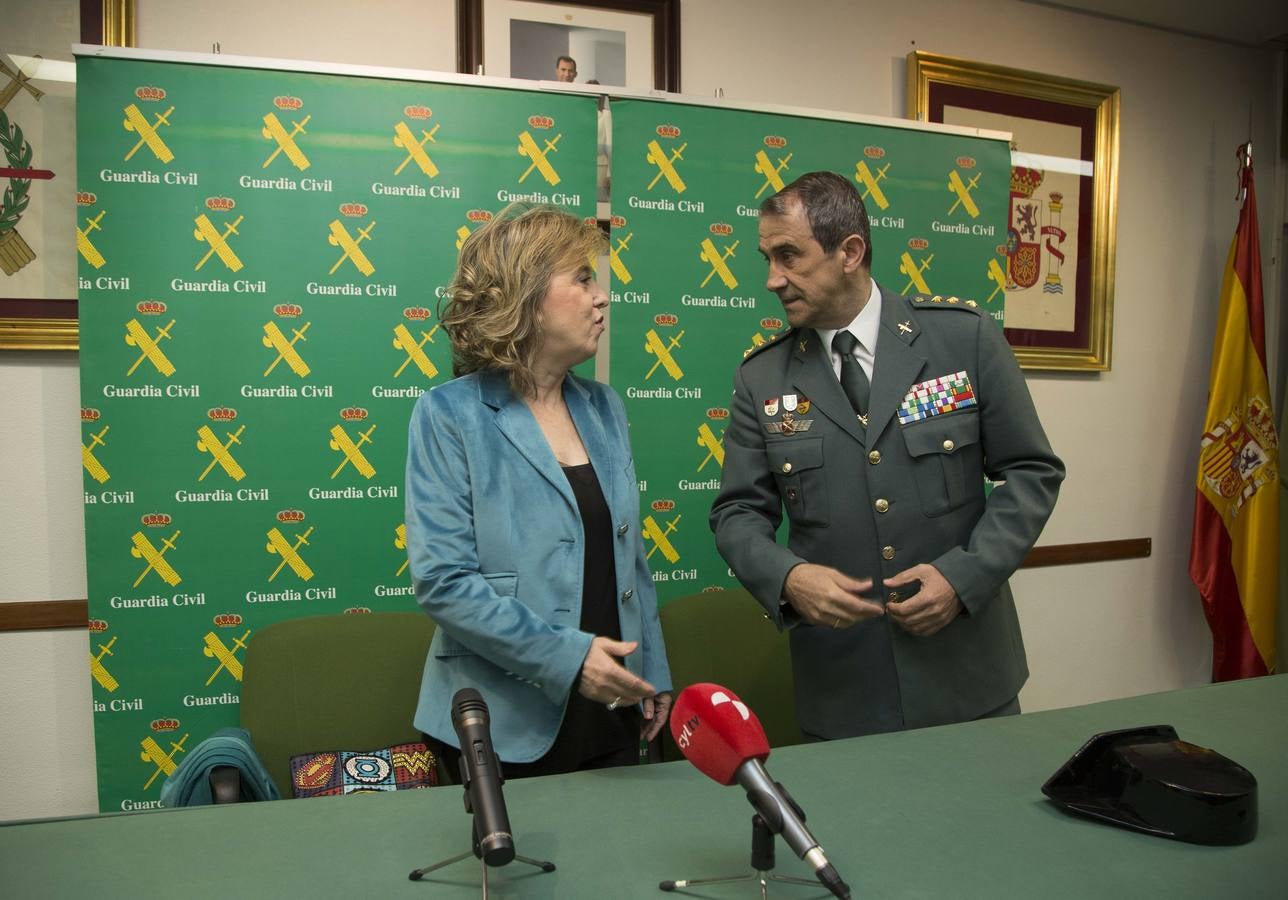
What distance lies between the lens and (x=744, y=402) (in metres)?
2.11

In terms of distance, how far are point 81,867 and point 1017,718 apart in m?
1.51

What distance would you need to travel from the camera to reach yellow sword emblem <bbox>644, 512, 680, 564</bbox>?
2.90m

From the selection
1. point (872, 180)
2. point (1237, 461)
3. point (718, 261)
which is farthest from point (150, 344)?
point (1237, 461)

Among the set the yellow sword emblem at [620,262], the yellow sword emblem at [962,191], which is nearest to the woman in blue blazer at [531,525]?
the yellow sword emblem at [620,262]

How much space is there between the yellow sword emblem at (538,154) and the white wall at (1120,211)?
479 mm

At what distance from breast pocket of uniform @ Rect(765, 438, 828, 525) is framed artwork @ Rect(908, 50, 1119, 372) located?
2194 mm

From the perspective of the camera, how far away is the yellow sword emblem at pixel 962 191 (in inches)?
128

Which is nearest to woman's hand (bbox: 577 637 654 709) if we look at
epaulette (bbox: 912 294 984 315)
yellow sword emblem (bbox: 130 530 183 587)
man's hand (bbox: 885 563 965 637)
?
man's hand (bbox: 885 563 965 637)

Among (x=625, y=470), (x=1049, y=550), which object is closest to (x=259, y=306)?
(x=625, y=470)

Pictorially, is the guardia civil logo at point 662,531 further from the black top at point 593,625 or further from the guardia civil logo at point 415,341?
the black top at point 593,625

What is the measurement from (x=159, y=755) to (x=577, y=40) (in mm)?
2521

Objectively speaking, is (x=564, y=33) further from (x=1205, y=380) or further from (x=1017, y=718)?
(x=1205, y=380)

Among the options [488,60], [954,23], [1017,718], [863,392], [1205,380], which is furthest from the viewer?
[1205,380]

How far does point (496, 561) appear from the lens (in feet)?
5.38
